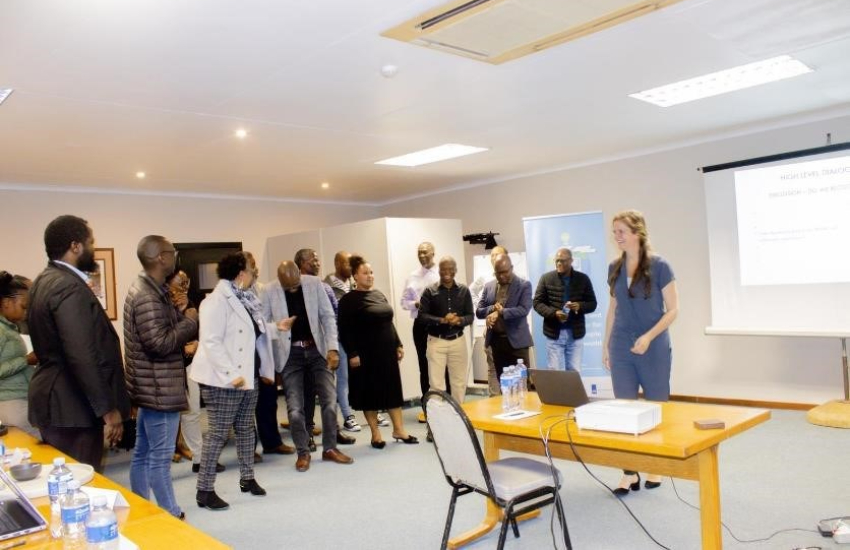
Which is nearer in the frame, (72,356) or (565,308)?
(72,356)

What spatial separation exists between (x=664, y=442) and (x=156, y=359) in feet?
8.19

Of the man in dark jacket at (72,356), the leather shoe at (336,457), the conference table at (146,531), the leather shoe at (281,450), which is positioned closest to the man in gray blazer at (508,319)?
the leather shoe at (336,457)

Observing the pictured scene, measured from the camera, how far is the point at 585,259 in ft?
23.0

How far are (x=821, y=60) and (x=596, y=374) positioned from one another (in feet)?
11.6

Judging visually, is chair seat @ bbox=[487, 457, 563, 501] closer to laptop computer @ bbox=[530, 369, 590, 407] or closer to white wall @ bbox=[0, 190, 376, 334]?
laptop computer @ bbox=[530, 369, 590, 407]

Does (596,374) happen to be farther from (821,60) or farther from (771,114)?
(821,60)

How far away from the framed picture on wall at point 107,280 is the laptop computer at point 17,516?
6031 mm

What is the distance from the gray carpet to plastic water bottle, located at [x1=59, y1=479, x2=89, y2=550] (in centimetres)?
199

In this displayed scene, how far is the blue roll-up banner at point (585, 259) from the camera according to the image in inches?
269

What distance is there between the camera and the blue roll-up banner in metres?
6.84

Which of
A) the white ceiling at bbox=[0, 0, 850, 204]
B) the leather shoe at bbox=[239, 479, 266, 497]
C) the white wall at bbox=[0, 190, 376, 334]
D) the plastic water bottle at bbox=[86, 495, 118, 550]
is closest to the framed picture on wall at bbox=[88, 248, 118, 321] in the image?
the white wall at bbox=[0, 190, 376, 334]

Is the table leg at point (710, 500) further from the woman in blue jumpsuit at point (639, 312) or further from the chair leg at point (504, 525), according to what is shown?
the woman in blue jumpsuit at point (639, 312)

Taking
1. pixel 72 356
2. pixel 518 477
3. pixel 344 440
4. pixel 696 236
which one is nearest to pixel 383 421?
pixel 344 440

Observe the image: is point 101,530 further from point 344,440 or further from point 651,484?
point 344,440
